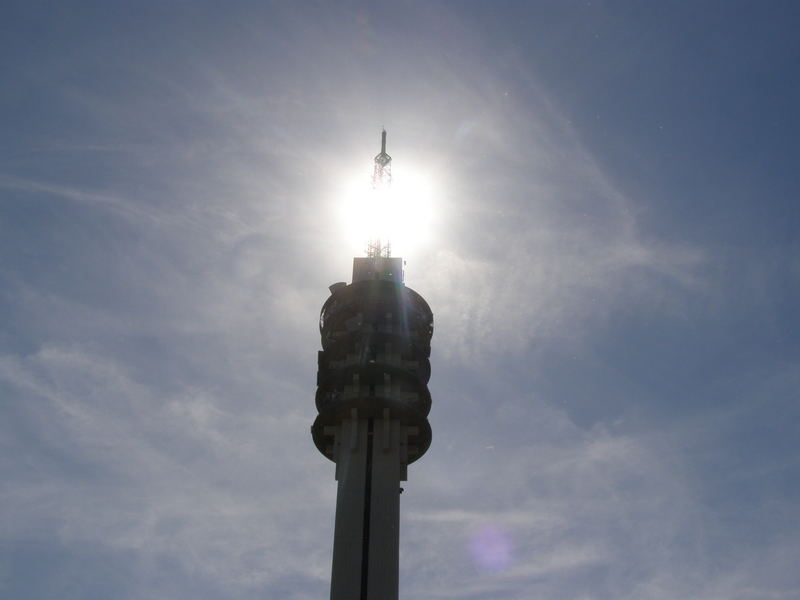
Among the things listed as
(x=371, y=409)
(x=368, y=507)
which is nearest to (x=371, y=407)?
(x=371, y=409)

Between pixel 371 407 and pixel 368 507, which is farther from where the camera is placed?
pixel 371 407

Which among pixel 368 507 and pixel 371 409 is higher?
pixel 371 409

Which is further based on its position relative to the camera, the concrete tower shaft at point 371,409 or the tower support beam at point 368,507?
the concrete tower shaft at point 371,409

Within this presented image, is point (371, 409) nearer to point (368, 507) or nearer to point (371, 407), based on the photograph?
point (371, 407)

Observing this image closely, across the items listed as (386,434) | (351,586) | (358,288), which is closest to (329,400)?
(386,434)

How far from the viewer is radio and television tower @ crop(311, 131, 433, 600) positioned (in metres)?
62.9

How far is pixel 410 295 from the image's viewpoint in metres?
79.2

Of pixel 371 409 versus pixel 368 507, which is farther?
pixel 371 409

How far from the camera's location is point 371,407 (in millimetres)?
70312

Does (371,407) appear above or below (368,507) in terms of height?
above

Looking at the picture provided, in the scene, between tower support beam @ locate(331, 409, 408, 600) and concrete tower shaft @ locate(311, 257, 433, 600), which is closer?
tower support beam @ locate(331, 409, 408, 600)

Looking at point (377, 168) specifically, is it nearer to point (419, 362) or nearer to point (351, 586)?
point (419, 362)

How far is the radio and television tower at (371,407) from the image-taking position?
62.9 metres

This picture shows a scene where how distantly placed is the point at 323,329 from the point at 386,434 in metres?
14.0
